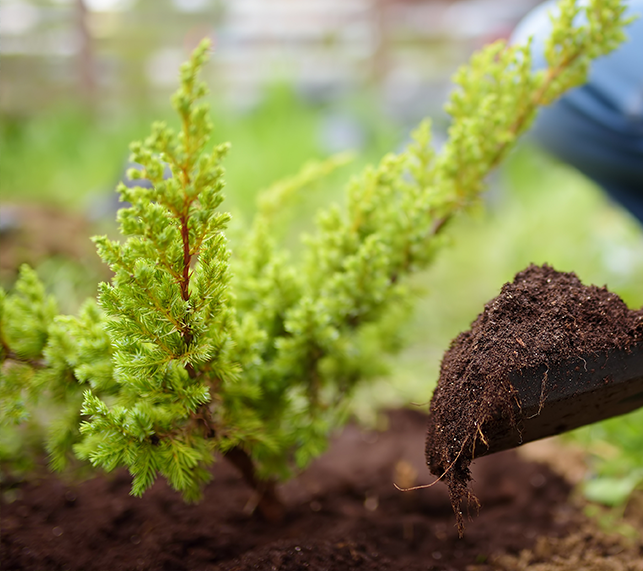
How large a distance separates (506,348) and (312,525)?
0.81m

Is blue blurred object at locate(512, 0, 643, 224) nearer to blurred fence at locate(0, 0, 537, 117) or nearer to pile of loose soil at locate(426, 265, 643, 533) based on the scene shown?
pile of loose soil at locate(426, 265, 643, 533)

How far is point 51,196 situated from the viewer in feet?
14.8

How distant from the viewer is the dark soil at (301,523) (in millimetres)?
1318

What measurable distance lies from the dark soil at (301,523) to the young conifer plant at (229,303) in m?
0.15

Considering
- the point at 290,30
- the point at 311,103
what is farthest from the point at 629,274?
the point at 290,30

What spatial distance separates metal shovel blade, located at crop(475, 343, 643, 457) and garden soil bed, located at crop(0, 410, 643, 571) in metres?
0.44

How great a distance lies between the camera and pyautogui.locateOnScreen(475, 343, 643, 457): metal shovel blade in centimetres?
108

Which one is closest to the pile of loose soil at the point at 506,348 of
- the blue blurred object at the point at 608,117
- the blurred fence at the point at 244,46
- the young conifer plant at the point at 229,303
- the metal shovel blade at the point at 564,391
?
the metal shovel blade at the point at 564,391

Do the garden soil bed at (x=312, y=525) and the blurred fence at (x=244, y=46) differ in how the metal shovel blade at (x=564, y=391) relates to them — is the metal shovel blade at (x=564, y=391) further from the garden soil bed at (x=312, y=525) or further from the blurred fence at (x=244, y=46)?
the blurred fence at (x=244, y=46)

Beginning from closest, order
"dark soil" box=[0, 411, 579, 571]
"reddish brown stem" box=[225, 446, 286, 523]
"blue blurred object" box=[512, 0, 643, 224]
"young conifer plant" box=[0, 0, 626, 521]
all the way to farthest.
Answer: "young conifer plant" box=[0, 0, 626, 521]
"dark soil" box=[0, 411, 579, 571]
"reddish brown stem" box=[225, 446, 286, 523]
"blue blurred object" box=[512, 0, 643, 224]

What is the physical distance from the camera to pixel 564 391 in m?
1.10

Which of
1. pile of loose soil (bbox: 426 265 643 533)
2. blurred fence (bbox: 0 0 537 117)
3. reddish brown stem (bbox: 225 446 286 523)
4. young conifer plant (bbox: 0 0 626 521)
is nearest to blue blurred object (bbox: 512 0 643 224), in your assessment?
young conifer plant (bbox: 0 0 626 521)

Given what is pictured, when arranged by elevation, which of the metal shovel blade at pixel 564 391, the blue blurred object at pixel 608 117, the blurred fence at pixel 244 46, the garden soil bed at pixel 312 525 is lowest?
the garden soil bed at pixel 312 525

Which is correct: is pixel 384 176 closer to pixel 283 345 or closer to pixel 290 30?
pixel 283 345
